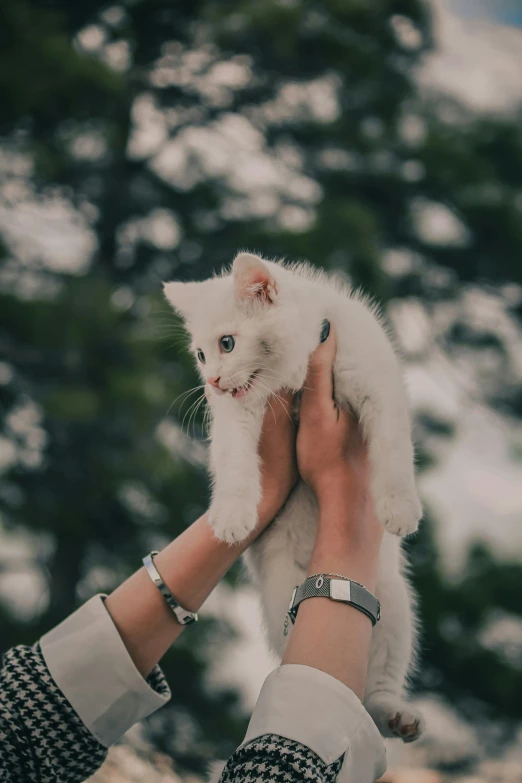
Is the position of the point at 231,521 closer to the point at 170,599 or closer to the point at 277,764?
the point at 170,599

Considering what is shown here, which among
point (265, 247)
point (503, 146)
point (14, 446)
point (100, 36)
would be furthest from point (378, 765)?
point (100, 36)

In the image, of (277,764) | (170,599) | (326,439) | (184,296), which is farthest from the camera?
(184,296)

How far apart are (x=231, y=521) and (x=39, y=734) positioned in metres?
0.32

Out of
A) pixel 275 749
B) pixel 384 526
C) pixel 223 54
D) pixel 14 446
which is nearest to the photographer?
pixel 275 749

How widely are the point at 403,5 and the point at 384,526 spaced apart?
317cm

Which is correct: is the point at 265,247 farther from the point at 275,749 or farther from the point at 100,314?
the point at 275,749

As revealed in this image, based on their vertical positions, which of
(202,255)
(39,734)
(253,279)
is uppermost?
(202,255)

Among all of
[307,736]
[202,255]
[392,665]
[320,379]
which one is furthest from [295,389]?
[202,255]

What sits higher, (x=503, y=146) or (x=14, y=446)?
(x=503, y=146)


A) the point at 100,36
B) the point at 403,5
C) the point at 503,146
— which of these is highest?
the point at 403,5

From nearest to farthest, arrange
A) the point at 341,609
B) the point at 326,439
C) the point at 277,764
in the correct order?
the point at 277,764
the point at 341,609
the point at 326,439

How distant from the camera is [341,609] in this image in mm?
760

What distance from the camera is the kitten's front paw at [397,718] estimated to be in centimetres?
93

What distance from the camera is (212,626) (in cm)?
295
